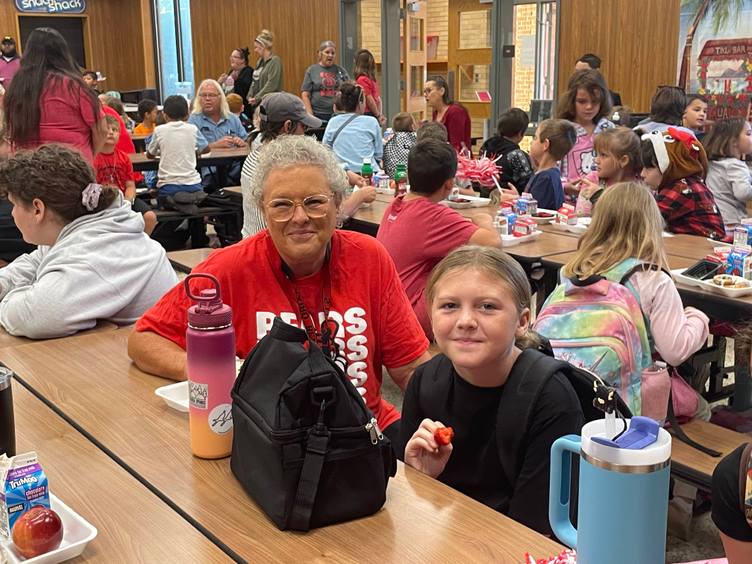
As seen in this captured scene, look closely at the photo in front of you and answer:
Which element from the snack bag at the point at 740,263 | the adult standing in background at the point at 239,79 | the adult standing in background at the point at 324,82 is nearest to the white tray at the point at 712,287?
the snack bag at the point at 740,263

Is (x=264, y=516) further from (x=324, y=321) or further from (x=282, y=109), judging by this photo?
(x=282, y=109)

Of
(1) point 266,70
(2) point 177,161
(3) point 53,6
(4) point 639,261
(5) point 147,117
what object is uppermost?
(3) point 53,6

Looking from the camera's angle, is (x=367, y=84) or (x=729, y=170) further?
(x=367, y=84)

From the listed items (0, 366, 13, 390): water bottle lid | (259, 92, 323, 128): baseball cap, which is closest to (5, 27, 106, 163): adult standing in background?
(259, 92, 323, 128): baseball cap

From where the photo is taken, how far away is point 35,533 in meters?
1.30

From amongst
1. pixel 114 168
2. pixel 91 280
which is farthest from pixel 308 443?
pixel 114 168

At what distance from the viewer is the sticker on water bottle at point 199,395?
1.56 meters

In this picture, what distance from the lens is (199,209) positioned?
275 inches

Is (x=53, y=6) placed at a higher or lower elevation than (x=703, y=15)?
higher

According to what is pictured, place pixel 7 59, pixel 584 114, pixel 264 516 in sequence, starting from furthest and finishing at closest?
pixel 7 59 < pixel 584 114 < pixel 264 516

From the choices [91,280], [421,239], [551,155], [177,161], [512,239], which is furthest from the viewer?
[177,161]

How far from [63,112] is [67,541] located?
362 centimetres

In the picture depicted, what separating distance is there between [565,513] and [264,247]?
118 centimetres

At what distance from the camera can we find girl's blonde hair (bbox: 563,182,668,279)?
262 cm
